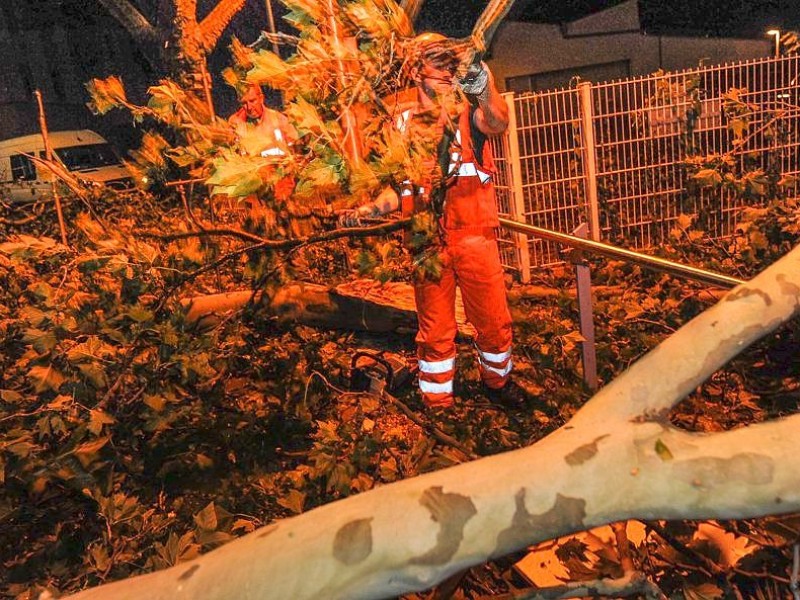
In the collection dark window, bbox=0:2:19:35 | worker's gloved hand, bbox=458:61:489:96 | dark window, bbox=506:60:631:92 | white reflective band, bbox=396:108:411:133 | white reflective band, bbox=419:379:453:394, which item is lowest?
white reflective band, bbox=419:379:453:394

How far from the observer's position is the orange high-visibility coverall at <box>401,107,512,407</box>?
3.69 metres

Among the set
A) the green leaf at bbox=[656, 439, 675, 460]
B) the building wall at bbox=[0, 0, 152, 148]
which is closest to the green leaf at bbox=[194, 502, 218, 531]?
the green leaf at bbox=[656, 439, 675, 460]

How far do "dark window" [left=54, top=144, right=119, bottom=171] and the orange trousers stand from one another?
12486mm

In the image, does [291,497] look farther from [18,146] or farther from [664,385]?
[18,146]

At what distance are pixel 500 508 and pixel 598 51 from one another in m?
16.2

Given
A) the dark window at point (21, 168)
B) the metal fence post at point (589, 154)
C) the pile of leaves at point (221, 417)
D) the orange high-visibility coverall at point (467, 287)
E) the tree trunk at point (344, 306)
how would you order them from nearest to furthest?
the pile of leaves at point (221, 417) < the orange high-visibility coverall at point (467, 287) < the tree trunk at point (344, 306) < the metal fence post at point (589, 154) < the dark window at point (21, 168)

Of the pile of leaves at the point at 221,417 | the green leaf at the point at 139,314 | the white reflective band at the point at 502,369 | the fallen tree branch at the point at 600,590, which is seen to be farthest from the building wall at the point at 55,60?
the fallen tree branch at the point at 600,590

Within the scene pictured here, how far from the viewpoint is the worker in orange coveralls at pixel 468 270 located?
3.61 metres

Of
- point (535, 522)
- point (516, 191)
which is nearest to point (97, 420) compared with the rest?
point (535, 522)

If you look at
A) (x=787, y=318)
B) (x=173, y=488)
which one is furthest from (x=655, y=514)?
(x=173, y=488)

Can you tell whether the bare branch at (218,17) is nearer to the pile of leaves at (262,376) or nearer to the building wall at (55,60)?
the pile of leaves at (262,376)

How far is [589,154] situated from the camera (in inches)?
242

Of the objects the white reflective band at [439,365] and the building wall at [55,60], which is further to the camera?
the building wall at [55,60]

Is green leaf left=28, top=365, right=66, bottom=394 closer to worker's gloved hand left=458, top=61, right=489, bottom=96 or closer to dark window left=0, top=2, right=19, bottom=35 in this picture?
worker's gloved hand left=458, top=61, right=489, bottom=96
